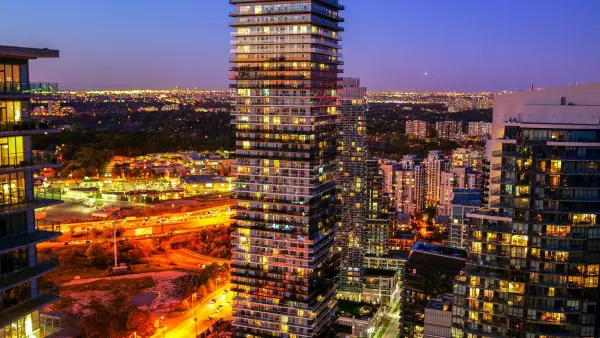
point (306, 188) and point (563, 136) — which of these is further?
point (306, 188)

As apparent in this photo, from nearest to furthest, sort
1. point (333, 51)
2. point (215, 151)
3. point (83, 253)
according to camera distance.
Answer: point (333, 51) < point (83, 253) < point (215, 151)

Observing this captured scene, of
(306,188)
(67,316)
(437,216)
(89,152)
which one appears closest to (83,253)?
(67,316)

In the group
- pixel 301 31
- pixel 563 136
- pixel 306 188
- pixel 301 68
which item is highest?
pixel 301 31

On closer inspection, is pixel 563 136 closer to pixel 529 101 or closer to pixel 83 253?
pixel 529 101

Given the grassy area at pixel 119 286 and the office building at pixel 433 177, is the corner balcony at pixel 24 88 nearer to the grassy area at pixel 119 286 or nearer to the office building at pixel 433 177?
the grassy area at pixel 119 286

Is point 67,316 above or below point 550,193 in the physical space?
below

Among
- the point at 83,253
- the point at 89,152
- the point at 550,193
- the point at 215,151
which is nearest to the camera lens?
the point at 550,193
